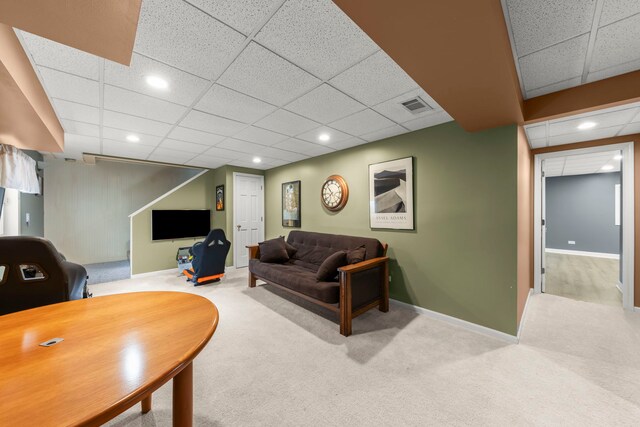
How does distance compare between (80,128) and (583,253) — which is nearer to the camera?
(80,128)

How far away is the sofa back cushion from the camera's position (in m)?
3.23

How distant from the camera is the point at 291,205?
5055 millimetres

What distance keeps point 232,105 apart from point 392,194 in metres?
2.28

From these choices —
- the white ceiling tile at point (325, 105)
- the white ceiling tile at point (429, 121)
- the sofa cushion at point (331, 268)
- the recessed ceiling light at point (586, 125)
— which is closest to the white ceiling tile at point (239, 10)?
the white ceiling tile at point (325, 105)

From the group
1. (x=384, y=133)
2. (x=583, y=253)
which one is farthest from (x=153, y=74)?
(x=583, y=253)

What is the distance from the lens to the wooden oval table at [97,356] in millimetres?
641

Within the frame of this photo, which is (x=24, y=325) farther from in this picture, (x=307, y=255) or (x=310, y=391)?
(x=307, y=255)

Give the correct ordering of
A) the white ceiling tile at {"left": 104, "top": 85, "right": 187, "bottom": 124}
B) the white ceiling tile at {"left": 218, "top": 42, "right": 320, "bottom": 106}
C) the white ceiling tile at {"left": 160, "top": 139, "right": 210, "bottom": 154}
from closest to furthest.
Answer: the white ceiling tile at {"left": 218, "top": 42, "right": 320, "bottom": 106}, the white ceiling tile at {"left": 104, "top": 85, "right": 187, "bottom": 124}, the white ceiling tile at {"left": 160, "top": 139, "right": 210, "bottom": 154}

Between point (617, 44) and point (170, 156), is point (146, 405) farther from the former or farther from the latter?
point (170, 156)

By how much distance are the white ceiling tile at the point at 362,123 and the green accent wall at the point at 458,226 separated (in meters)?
0.49

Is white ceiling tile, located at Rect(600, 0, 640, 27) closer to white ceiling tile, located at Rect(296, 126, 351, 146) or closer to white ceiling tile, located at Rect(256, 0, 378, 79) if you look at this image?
white ceiling tile, located at Rect(256, 0, 378, 79)

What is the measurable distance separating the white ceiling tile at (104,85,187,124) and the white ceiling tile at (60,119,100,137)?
844 mm

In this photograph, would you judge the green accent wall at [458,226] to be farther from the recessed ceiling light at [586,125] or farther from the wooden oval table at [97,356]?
the wooden oval table at [97,356]

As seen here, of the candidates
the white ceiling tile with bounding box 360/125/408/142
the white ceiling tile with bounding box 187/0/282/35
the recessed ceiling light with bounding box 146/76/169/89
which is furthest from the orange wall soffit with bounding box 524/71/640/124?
the recessed ceiling light with bounding box 146/76/169/89
